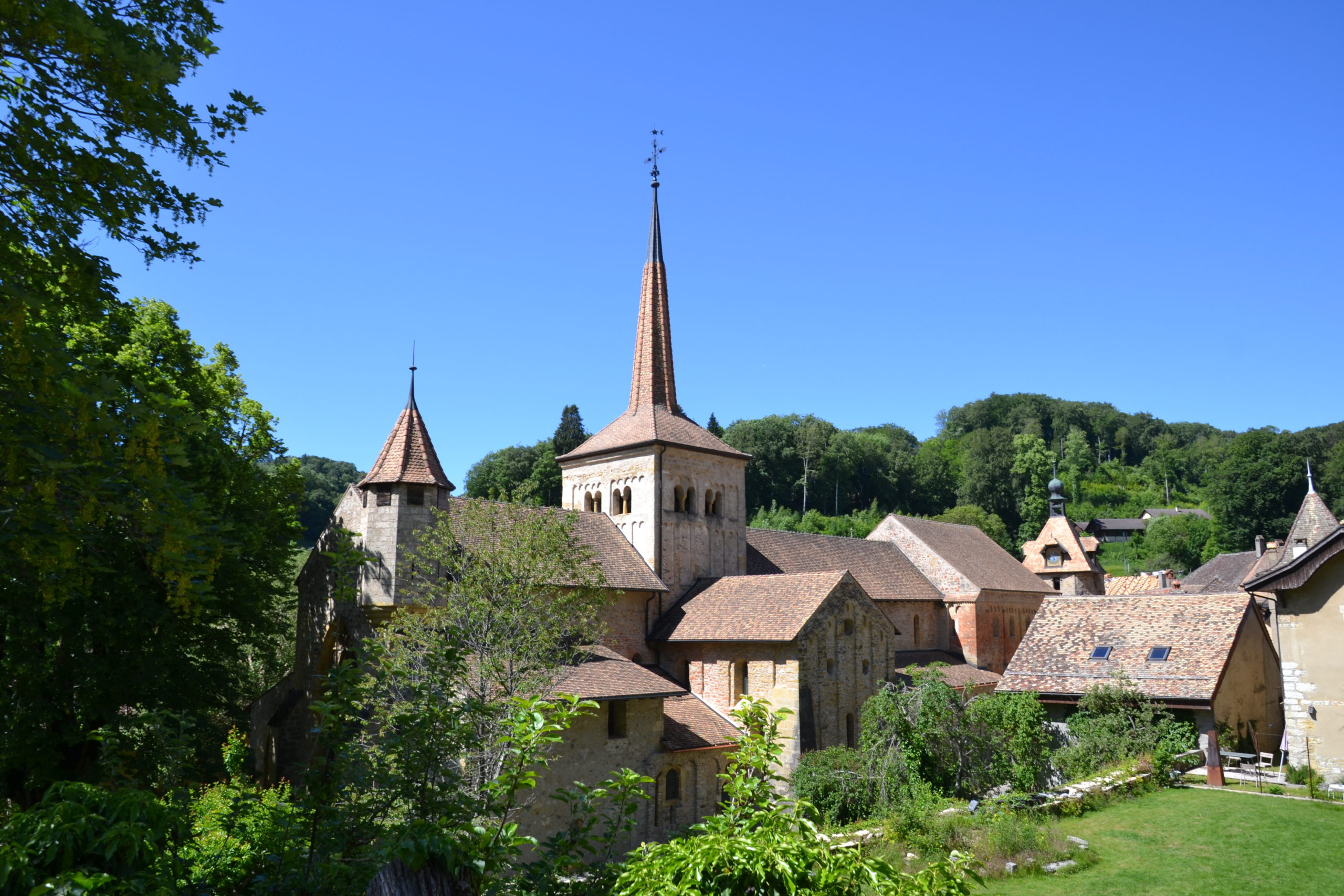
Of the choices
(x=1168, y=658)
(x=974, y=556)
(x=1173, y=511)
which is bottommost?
(x=1168, y=658)

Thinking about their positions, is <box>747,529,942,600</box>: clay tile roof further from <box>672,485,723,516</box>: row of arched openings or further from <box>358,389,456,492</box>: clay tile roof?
<box>358,389,456,492</box>: clay tile roof

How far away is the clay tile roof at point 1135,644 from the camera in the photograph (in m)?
22.8

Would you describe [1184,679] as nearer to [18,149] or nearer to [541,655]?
[541,655]

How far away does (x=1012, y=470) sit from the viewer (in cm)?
10538

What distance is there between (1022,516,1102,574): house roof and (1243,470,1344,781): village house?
2971 centimetres

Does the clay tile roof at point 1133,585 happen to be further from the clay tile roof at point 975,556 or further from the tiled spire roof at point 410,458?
the tiled spire roof at point 410,458

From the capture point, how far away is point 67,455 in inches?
313

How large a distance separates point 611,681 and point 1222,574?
2210 inches

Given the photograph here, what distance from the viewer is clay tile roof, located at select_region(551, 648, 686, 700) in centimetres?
2222

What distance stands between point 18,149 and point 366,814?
6389mm

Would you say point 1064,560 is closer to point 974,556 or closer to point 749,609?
point 974,556

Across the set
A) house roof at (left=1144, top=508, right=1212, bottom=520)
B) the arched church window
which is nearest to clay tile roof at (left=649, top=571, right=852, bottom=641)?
the arched church window

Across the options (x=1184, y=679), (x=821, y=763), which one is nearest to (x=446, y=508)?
(x=821, y=763)

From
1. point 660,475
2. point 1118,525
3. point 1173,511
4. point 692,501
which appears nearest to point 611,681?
point 660,475
